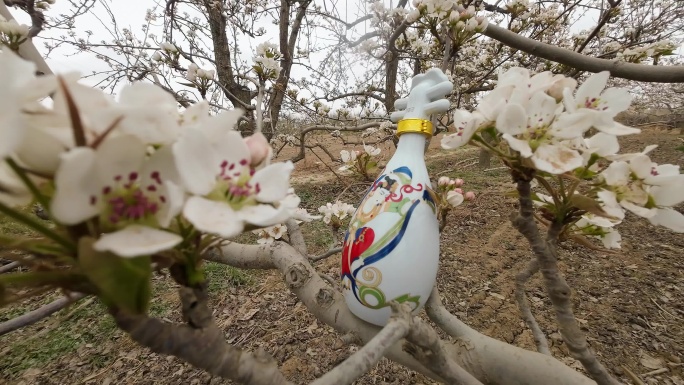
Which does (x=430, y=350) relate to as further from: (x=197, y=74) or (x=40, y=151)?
(x=197, y=74)

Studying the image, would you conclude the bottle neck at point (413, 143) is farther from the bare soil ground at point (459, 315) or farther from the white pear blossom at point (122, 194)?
the white pear blossom at point (122, 194)

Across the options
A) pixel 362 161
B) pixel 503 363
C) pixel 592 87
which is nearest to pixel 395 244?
pixel 503 363

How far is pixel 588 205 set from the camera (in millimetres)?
479

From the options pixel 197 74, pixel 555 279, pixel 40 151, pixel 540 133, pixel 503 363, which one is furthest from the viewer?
pixel 197 74

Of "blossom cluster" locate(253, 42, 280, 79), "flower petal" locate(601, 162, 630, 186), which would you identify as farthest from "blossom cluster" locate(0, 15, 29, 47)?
"flower petal" locate(601, 162, 630, 186)

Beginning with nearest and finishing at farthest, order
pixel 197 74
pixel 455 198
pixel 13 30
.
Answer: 1. pixel 455 198
2. pixel 13 30
3. pixel 197 74

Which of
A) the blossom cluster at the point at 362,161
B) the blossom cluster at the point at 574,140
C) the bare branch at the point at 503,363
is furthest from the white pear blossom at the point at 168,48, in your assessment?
the bare branch at the point at 503,363

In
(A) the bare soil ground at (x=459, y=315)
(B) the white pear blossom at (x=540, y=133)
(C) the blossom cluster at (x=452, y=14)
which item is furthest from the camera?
(A) the bare soil ground at (x=459, y=315)

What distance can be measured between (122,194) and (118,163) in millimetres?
28

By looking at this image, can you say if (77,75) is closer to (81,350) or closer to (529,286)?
(81,350)

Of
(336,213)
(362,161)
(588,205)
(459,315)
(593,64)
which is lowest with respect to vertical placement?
(459,315)

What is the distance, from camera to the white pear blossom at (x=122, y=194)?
227mm

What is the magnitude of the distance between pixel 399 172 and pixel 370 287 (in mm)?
296

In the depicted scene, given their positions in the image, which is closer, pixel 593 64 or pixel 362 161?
pixel 593 64
